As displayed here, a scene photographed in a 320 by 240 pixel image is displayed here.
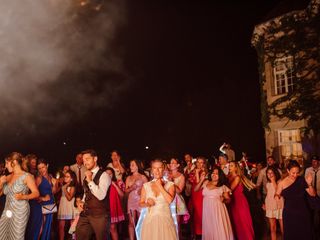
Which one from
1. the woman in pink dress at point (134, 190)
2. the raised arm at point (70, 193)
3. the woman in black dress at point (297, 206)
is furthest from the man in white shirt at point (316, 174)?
the raised arm at point (70, 193)

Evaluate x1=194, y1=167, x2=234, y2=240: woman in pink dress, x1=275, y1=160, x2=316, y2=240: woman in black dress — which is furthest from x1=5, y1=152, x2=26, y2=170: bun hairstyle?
x1=275, y1=160, x2=316, y2=240: woman in black dress

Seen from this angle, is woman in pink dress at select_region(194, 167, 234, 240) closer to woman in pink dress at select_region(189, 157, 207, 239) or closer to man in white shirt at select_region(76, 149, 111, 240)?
woman in pink dress at select_region(189, 157, 207, 239)

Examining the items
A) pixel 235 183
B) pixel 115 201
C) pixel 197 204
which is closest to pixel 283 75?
pixel 197 204

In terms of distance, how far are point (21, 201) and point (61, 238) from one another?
2.70 m

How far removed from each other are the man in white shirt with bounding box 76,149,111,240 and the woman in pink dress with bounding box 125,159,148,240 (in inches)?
108

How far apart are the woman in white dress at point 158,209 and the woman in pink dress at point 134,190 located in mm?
2788

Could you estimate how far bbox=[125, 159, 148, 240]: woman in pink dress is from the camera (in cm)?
834

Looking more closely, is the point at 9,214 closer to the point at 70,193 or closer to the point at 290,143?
the point at 70,193

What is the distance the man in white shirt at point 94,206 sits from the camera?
17.9 feet

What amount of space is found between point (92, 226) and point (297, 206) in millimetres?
3865

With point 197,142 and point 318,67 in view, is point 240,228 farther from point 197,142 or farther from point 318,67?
point 197,142

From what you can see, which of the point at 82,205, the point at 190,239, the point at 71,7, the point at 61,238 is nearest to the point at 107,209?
the point at 82,205

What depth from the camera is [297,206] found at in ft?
22.0

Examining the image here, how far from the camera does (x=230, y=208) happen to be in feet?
26.7
